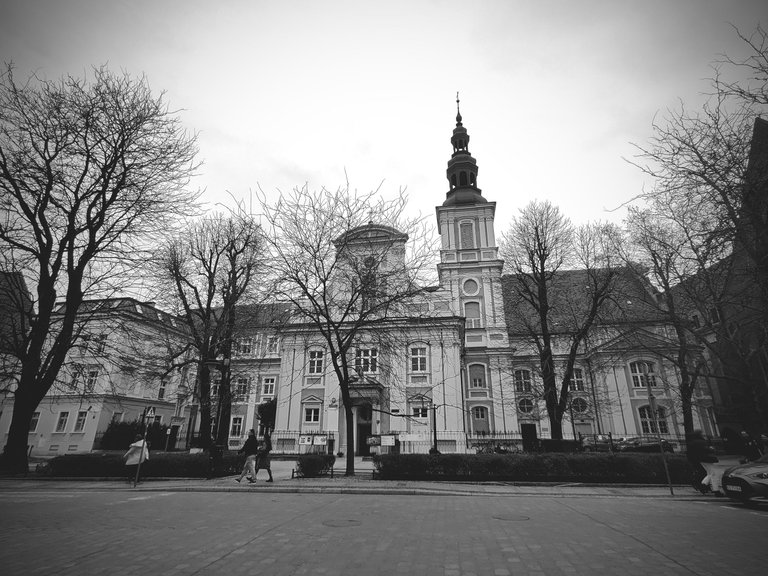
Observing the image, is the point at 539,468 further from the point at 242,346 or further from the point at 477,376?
the point at 477,376

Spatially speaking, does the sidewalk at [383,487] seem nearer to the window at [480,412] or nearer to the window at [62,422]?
the window at [480,412]

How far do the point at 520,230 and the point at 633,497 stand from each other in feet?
51.5

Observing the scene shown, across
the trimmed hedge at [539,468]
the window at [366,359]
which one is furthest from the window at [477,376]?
the trimmed hedge at [539,468]

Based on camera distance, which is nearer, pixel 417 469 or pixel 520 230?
pixel 417 469

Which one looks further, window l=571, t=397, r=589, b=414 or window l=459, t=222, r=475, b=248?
window l=459, t=222, r=475, b=248

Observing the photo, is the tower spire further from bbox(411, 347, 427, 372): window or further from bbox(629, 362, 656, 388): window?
bbox(629, 362, 656, 388): window

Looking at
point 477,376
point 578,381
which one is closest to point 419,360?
point 477,376

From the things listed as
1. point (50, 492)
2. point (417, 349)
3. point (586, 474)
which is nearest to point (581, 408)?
point (417, 349)

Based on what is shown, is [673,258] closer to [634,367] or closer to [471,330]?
[471,330]

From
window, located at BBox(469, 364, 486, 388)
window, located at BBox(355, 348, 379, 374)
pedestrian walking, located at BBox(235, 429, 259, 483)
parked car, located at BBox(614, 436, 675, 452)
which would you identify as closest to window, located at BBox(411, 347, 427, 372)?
window, located at BBox(469, 364, 486, 388)

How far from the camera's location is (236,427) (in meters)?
43.8

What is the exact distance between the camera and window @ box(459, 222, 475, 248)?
43.1 metres

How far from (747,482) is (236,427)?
43.6 metres

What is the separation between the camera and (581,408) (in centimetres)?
3797
